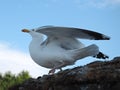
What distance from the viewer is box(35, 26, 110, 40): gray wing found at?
321 inches

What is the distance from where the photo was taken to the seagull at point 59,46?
816 cm

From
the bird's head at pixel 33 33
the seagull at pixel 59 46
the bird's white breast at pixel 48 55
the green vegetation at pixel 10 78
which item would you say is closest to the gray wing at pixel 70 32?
the seagull at pixel 59 46

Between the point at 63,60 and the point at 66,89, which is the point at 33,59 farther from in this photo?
the point at 66,89

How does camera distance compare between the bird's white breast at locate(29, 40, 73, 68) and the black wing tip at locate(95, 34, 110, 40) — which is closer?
the black wing tip at locate(95, 34, 110, 40)

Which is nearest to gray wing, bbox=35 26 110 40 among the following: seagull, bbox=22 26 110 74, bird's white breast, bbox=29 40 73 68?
seagull, bbox=22 26 110 74

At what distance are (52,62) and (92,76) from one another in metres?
2.16

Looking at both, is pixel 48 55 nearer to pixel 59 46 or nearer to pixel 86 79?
pixel 59 46

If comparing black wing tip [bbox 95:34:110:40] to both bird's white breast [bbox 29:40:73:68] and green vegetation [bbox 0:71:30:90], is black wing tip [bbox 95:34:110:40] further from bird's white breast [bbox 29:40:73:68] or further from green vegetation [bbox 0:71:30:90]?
green vegetation [bbox 0:71:30:90]

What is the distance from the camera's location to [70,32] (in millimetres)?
8383

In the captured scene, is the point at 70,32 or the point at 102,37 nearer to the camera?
the point at 102,37

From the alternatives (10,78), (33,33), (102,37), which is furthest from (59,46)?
(10,78)

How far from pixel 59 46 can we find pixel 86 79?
94.5 inches

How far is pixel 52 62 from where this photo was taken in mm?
8320

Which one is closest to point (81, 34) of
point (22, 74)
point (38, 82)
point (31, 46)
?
point (31, 46)
